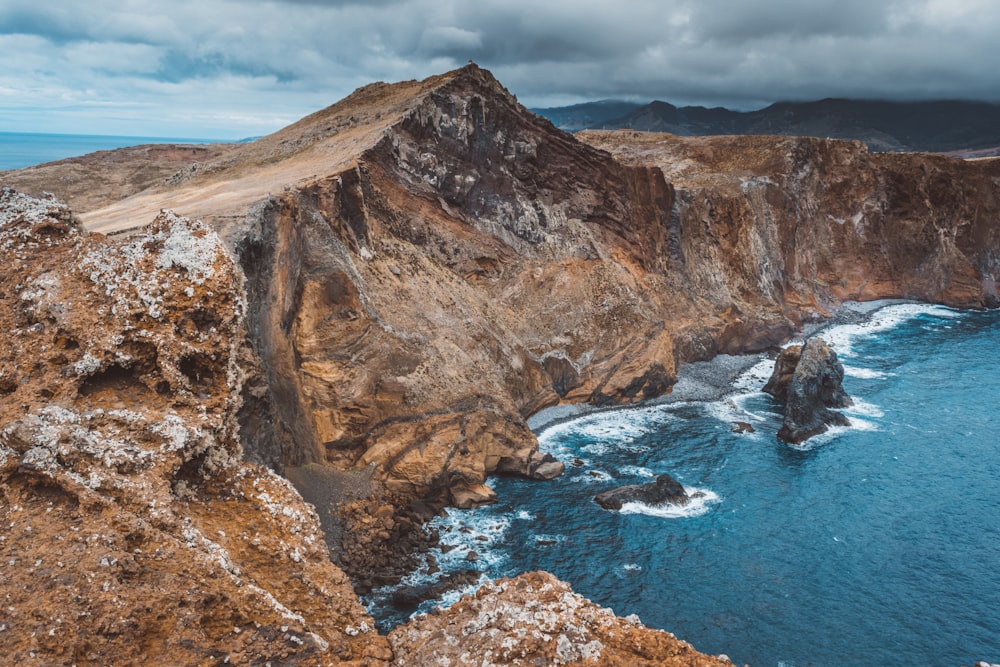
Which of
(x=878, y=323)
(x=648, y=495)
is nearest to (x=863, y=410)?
(x=648, y=495)

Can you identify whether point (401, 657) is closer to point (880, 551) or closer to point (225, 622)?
point (225, 622)

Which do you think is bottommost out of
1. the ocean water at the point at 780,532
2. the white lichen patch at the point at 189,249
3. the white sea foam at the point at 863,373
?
the ocean water at the point at 780,532

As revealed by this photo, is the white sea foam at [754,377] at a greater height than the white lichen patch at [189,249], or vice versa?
the white lichen patch at [189,249]

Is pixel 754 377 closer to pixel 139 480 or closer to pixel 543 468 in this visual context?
pixel 543 468

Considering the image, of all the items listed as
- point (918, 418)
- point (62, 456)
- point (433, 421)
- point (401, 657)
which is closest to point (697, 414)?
point (918, 418)

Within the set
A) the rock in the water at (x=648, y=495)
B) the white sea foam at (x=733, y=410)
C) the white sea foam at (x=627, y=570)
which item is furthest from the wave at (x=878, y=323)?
the white sea foam at (x=627, y=570)

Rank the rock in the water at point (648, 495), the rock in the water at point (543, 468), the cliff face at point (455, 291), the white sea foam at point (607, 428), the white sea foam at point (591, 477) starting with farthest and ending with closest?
the white sea foam at point (607, 428)
the rock in the water at point (543, 468)
the white sea foam at point (591, 477)
the rock in the water at point (648, 495)
the cliff face at point (455, 291)

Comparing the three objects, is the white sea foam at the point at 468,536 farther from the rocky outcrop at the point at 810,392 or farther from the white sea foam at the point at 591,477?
the rocky outcrop at the point at 810,392
